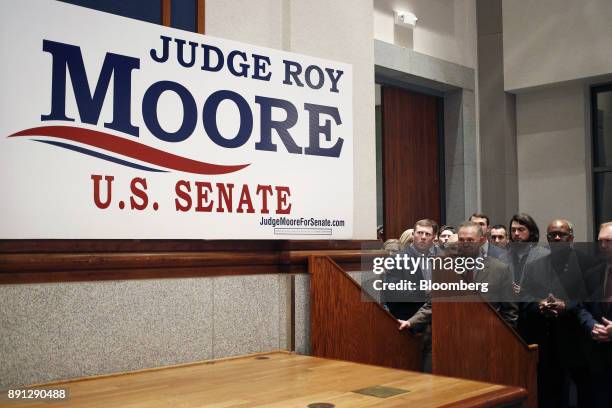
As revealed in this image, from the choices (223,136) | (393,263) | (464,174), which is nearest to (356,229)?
(393,263)

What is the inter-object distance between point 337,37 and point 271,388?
1.97m

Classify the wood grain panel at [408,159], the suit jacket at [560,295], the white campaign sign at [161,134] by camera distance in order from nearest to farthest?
the white campaign sign at [161,134] → the suit jacket at [560,295] → the wood grain panel at [408,159]

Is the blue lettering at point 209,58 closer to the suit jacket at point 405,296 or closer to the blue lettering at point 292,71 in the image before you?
the blue lettering at point 292,71

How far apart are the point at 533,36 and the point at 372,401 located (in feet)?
16.9

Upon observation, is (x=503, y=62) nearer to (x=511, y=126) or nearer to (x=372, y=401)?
(x=511, y=126)

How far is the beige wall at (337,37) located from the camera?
345cm

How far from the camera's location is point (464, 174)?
22.2ft

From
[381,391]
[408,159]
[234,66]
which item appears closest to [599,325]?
[381,391]

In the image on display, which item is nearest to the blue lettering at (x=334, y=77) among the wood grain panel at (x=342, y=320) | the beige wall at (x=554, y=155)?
the wood grain panel at (x=342, y=320)

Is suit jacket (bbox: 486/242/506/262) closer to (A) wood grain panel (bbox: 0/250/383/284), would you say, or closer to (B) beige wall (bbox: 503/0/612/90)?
(A) wood grain panel (bbox: 0/250/383/284)

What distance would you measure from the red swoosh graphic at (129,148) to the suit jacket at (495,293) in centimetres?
113

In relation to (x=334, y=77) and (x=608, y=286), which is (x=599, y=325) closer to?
(x=608, y=286)

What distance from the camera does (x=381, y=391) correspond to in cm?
253

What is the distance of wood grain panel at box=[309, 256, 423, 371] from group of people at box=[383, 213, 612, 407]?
0.17 meters
